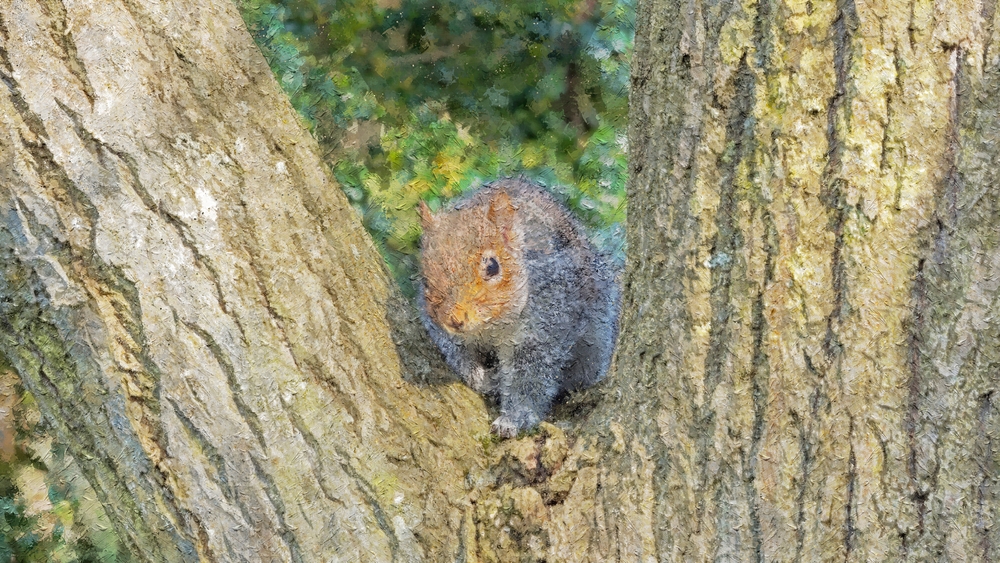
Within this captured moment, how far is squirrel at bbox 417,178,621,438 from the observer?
1620 millimetres

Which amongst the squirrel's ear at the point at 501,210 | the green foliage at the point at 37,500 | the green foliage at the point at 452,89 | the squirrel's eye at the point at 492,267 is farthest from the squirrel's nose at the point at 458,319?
the green foliage at the point at 37,500

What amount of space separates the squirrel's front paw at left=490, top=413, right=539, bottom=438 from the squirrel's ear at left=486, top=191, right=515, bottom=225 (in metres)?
0.40

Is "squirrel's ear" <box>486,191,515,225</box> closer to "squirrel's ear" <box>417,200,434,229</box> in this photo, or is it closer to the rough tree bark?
"squirrel's ear" <box>417,200,434,229</box>

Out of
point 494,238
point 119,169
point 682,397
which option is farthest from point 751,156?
point 119,169

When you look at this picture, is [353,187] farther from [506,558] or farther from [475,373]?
Answer: [506,558]

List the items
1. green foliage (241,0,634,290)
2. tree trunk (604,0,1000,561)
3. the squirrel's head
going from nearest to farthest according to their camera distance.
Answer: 1. tree trunk (604,0,1000,561)
2. the squirrel's head
3. green foliage (241,0,634,290)

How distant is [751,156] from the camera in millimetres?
1091

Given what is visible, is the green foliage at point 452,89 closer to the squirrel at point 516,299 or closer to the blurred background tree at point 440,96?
the blurred background tree at point 440,96

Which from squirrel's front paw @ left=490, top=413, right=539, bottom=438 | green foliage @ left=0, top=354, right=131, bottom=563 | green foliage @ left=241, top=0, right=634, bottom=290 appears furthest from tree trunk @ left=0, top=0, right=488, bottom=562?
green foliage @ left=0, top=354, right=131, bottom=563

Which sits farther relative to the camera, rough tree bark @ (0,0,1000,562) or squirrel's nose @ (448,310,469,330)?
squirrel's nose @ (448,310,469,330)

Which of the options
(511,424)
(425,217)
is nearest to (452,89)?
(425,217)

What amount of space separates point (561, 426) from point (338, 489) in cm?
42

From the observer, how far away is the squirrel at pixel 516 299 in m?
1.62

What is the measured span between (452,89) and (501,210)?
85cm
